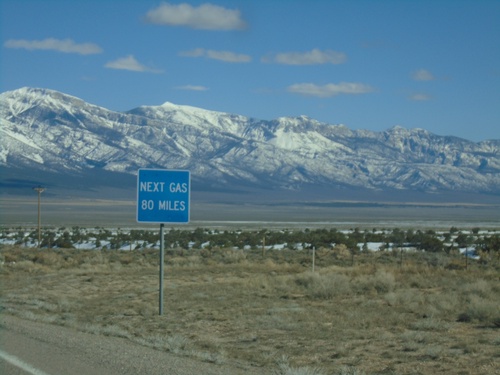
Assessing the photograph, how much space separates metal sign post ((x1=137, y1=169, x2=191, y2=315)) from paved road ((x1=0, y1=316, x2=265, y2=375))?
3.43 m

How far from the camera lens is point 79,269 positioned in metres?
33.7

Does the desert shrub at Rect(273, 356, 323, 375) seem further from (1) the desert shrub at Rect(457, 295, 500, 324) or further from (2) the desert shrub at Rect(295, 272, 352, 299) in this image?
(2) the desert shrub at Rect(295, 272, 352, 299)

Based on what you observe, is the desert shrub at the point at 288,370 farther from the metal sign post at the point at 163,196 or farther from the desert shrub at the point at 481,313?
the desert shrub at the point at 481,313

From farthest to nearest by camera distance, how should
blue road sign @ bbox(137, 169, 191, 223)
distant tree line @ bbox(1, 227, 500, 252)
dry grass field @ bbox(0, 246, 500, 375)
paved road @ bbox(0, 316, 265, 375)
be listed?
distant tree line @ bbox(1, 227, 500, 252) < blue road sign @ bbox(137, 169, 191, 223) < dry grass field @ bbox(0, 246, 500, 375) < paved road @ bbox(0, 316, 265, 375)

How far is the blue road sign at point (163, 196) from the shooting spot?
58.1 ft

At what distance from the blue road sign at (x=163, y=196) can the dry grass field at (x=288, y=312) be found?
233cm

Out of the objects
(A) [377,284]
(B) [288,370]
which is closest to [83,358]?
(B) [288,370]

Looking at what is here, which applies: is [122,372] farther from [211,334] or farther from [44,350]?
[211,334]

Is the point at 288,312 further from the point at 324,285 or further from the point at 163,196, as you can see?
the point at 163,196

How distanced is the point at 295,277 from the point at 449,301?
7928 mm

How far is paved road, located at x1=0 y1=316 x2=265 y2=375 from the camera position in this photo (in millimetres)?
11375

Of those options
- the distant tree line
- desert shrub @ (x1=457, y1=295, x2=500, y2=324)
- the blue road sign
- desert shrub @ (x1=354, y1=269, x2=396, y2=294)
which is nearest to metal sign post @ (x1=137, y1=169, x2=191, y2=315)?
the blue road sign

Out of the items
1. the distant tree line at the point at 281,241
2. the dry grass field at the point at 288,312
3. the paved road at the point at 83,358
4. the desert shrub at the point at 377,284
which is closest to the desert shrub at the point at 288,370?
the dry grass field at the point at 288,312

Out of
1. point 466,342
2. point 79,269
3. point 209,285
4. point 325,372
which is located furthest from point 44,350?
point 79,269
